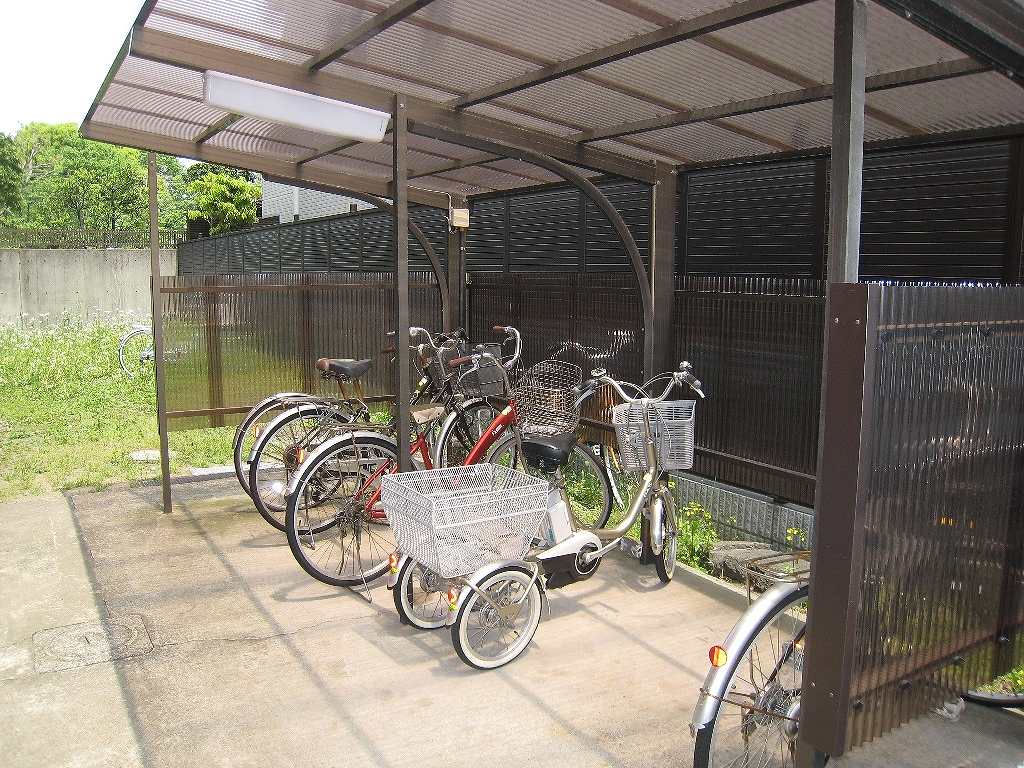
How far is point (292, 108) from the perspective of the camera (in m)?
4.43

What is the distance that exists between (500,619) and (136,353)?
34.2ft

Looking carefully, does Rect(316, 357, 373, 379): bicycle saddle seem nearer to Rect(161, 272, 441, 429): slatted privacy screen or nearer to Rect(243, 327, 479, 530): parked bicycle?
Rect(243, 327, 479, 530): parked bicycle

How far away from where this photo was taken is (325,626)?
14.0ft

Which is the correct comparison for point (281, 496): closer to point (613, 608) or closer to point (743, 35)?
point (613, 608)

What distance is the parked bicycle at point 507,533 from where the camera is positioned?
371cm

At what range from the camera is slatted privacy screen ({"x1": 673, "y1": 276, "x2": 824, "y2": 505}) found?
15.9 ft

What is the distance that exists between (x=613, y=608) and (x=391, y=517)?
138 cm

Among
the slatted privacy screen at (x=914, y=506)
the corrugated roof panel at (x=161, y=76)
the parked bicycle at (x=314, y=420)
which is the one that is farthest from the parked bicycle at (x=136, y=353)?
the slatted privacy screen at (x=914, y=506)

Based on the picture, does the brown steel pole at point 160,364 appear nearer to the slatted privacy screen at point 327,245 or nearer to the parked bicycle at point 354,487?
the parked bicycle at point 354,487

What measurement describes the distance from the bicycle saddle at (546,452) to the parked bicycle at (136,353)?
26.8 ft

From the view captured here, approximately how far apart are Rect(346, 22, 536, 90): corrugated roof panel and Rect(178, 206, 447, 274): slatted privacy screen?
4309 millimetres

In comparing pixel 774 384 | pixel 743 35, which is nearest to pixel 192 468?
pixel 774 384

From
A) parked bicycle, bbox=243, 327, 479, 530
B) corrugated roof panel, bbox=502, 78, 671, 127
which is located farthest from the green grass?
corrugated roof panel, bbox=502, 78, 671, 127

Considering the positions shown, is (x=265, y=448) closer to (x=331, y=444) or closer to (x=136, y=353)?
(x=331, y=444)
